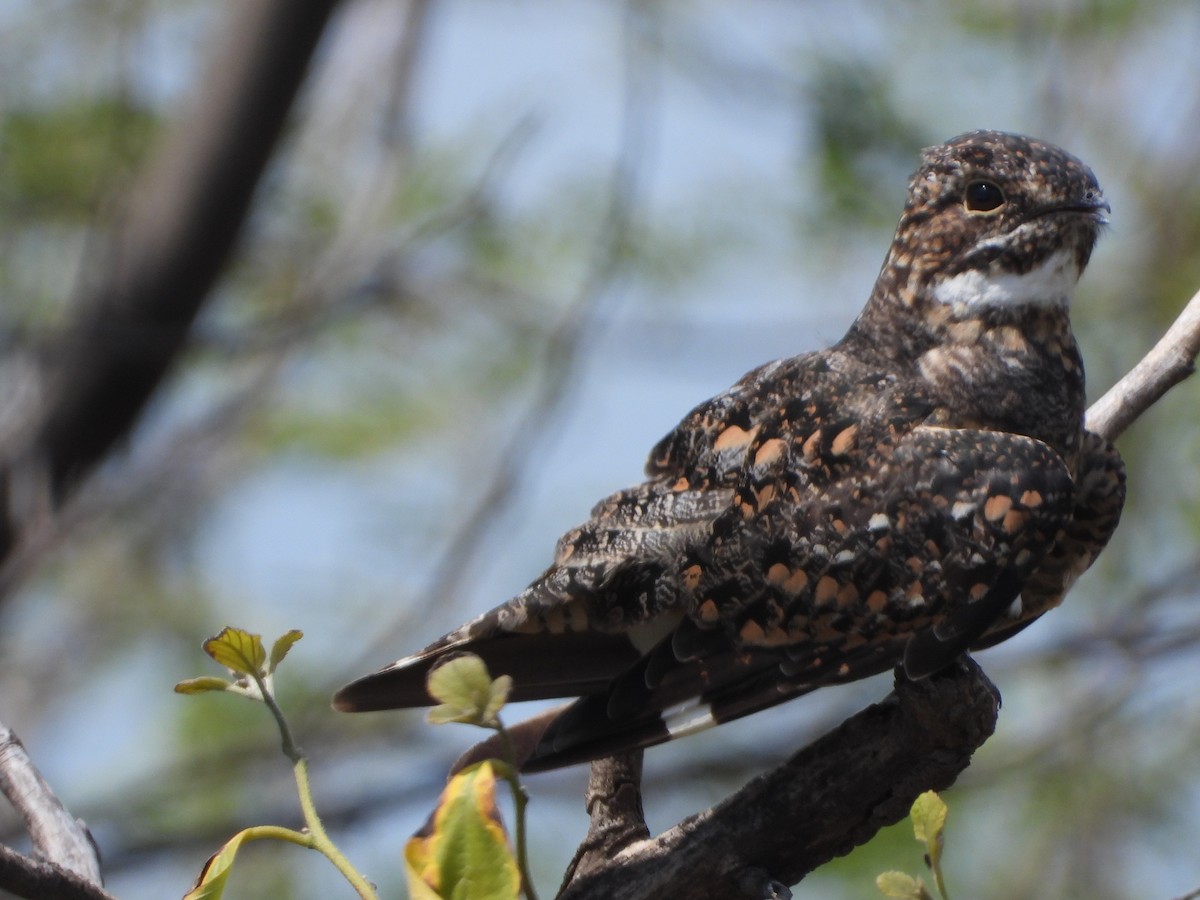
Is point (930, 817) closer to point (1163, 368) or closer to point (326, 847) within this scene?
point (326, 847)

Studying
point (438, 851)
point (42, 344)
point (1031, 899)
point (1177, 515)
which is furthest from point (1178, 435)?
point (438, 851)

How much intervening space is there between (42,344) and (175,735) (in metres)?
3.06

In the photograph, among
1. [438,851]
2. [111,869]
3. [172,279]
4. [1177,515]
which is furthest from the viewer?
[1177,515]

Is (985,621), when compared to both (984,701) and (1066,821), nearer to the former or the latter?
(984,701)

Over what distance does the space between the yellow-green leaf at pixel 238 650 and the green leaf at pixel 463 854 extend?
27 cm

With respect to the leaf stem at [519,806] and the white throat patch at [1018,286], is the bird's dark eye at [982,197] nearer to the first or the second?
the white throat patch at [1018,286]

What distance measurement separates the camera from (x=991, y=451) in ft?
8.49

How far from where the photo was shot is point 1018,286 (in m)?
2.88

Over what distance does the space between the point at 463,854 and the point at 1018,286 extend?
181cm

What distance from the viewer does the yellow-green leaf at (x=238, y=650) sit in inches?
62.2

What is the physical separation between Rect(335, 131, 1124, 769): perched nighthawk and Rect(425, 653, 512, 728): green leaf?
3.47 ft

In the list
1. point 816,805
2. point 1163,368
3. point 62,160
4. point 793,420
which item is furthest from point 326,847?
point 62,160

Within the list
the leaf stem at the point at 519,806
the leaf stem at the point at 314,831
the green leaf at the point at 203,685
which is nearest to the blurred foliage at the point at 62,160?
the green leaf at the point at 203,685

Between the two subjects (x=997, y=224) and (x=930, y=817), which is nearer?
(x=930, y=817)
